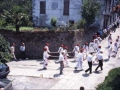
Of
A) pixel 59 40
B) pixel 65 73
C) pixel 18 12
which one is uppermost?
pixel 18 12

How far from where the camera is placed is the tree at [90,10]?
28656mm

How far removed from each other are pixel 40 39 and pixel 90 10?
7.84m

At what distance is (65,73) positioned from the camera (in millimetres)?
18188

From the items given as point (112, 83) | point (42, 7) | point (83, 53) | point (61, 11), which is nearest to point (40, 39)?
point (83, 53)

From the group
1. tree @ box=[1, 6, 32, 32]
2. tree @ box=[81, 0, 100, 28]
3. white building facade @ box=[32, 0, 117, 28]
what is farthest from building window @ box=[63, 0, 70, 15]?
tree @ box=[1, 6, 32, 32]

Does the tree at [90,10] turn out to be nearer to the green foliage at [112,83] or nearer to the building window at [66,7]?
the building window at [66,7]

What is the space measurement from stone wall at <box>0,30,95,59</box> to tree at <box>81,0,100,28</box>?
4466 millimetres

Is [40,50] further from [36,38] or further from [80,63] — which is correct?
[80,63]

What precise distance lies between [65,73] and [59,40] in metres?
5.84

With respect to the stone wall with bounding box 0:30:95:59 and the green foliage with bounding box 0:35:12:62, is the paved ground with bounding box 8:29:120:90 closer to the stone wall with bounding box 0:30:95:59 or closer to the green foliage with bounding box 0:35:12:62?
the stone wall with bounding box 0:30:95:59

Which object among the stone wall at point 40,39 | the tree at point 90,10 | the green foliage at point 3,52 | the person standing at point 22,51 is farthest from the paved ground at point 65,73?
the tree at point 90,10

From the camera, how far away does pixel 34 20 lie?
34875mm

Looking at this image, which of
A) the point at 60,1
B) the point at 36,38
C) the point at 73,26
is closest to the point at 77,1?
the point at 60,1

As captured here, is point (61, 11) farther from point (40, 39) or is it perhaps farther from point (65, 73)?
Result: point (65, 73)
